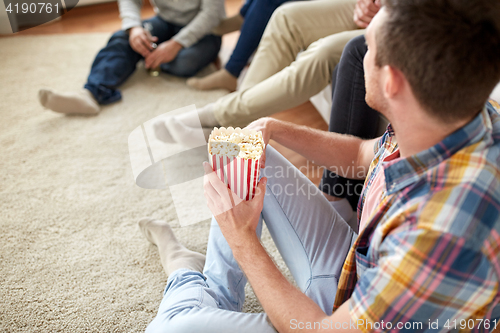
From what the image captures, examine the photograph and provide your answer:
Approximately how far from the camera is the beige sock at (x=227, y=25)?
2189 millimetres

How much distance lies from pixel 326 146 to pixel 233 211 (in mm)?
384

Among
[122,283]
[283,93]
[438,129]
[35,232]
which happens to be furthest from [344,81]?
[35,232]

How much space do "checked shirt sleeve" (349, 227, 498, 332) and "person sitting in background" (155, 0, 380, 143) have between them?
3.19ft

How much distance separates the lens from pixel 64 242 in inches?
49.9

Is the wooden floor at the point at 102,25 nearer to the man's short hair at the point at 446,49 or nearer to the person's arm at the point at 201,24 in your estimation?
the person's arm at the point at 201,24

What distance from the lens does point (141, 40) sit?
6.74ft

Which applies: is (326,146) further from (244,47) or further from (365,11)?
(244,47)

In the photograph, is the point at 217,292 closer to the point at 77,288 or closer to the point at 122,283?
the point at 122,283

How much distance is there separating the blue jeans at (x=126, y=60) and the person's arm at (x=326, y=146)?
1.23 meters

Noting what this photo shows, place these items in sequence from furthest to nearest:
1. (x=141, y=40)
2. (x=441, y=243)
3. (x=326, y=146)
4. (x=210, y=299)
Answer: (x=141, y=40) → (x=326, y=146) → (x=210, y=299) → (x=441, y=243)

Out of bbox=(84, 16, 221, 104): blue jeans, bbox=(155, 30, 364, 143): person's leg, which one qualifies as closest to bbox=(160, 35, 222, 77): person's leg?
bbox=(84, 16, 221, 104): blue jeans

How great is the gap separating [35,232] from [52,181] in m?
0.27

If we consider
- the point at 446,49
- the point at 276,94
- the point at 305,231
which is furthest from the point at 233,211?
the point at 276,94

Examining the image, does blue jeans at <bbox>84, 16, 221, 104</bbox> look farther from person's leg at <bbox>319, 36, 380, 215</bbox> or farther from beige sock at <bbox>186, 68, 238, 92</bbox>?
person's leg at <bbox>319, 36, 380, 215</bbox>
